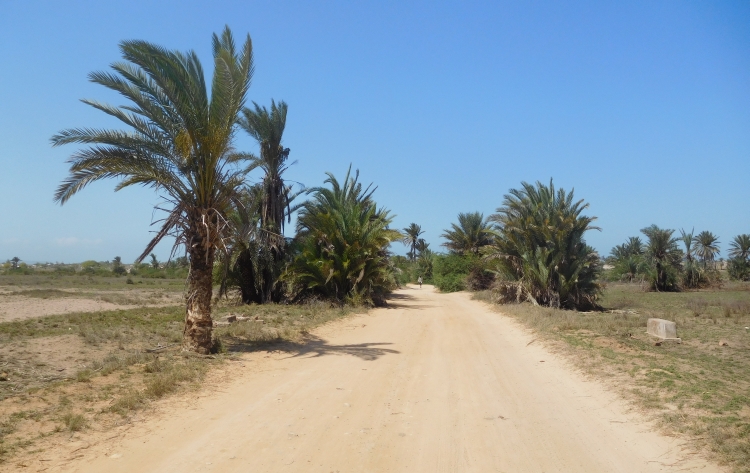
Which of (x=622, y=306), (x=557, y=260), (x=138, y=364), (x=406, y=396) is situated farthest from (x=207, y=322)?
(x=622, y=306)

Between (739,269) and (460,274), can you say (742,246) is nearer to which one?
(739,269)

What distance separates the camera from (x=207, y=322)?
1090 cm

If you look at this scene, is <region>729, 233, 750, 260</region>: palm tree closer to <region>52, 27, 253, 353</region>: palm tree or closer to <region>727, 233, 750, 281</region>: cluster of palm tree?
<region>727, 233, 750, 281</region>: cluster of palm tree

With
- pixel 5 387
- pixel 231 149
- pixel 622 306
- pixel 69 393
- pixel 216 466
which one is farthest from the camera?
pixel 622 306

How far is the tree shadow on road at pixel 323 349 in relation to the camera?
37.2 ft

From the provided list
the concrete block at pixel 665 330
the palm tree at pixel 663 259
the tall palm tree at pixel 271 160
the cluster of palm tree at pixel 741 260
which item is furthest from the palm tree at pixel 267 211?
the cluster of palm tree at pixel 741 260

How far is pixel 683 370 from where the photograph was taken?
8.74 metres

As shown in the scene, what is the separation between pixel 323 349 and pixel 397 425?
228 inches

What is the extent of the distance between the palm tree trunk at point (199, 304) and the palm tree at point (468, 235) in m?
38.4

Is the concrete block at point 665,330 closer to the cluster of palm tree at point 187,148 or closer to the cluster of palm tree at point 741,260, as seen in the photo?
the cluster of palm tree at point 187,148

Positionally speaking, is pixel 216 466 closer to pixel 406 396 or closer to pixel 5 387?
pixel 406 396

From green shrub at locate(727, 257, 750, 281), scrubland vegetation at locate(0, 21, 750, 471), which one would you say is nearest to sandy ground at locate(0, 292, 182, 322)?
scrubland vegetation at locate(0, 21, 750, 471)

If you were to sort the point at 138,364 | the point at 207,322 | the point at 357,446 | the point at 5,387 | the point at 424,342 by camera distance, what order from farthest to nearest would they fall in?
1. the point at 424,342
2. the point at 207,322
3. the point at 138,364
4. the point at 5,387
5. the point at 357,446

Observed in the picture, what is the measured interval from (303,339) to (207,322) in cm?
313
